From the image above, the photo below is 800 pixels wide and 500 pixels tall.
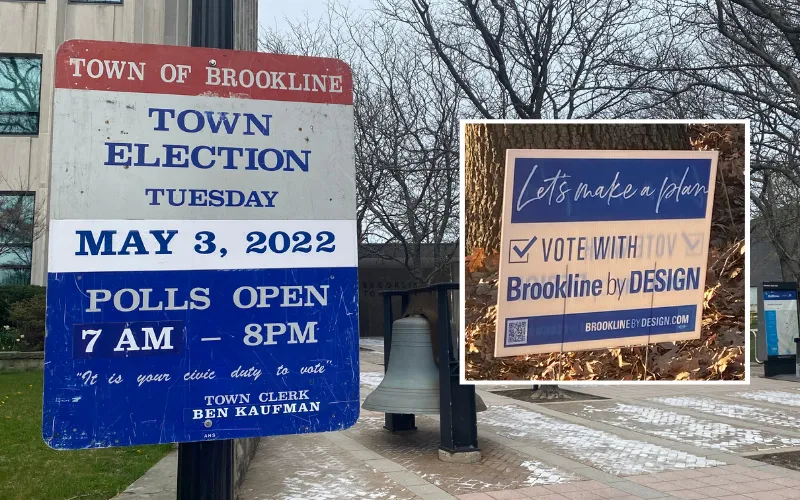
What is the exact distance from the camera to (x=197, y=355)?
6.92 feet

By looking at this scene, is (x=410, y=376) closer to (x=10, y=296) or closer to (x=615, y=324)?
(x=615, y=324)

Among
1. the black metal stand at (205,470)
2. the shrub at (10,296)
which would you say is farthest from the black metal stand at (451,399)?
the shrub at (10,296)

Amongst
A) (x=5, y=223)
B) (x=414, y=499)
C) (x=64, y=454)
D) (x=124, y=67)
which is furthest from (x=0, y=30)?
(x=124, y=67)

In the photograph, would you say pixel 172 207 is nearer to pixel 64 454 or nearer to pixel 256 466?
pixel 256 466

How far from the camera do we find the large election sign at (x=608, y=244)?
4.76m

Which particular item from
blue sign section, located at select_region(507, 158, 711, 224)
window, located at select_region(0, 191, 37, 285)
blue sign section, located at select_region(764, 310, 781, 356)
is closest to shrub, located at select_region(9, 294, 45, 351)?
window, located at select_region(0, 191, 37, 285)

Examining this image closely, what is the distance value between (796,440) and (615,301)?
193 inches

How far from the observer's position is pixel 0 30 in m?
21.3

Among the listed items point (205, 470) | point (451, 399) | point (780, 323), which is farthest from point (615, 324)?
point (780, 323)

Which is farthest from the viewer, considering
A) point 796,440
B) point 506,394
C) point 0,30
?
point 0,30

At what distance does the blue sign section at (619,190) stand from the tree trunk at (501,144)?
20 cm

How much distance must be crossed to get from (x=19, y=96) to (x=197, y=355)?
22314 millimetres

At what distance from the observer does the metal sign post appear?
2027mm

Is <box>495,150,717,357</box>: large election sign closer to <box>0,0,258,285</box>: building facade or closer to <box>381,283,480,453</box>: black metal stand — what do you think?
<box>381,283,480,453</box>: black metal stand
